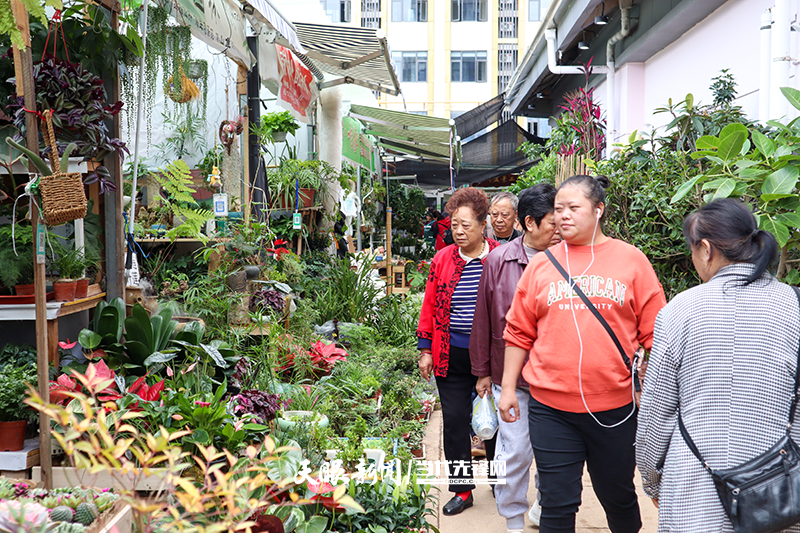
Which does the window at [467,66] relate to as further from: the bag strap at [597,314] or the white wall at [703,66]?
the bag strap at [597,314]

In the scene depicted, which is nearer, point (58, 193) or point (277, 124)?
point (58, 193)

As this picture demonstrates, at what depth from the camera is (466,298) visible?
3428 millimetres

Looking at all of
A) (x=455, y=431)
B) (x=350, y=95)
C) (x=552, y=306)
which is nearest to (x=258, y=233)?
(x=455, y=431)

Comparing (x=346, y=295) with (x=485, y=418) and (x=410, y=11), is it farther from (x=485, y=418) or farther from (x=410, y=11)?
(x=410, y=11)

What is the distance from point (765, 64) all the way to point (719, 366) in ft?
10.6

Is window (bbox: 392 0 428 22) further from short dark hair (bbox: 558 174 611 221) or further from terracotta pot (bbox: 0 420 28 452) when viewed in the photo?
terracotta pot (bbox: 0 420 28 452)

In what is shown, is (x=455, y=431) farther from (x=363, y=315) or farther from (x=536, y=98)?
(x=536, y=98)

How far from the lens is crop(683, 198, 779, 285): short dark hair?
6.23ft

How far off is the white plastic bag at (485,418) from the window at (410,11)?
83.0 feet

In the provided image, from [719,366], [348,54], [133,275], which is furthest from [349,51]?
[719,366]

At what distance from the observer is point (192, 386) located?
3209 millimetres

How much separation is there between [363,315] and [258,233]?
1.70 meters

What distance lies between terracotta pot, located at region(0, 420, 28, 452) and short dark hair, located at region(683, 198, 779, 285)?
275cm

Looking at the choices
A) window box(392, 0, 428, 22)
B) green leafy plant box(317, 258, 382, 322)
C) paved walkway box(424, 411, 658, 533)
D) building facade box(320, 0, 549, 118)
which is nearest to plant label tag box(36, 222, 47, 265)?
paved walkway box(424, 411, 658, 533)
